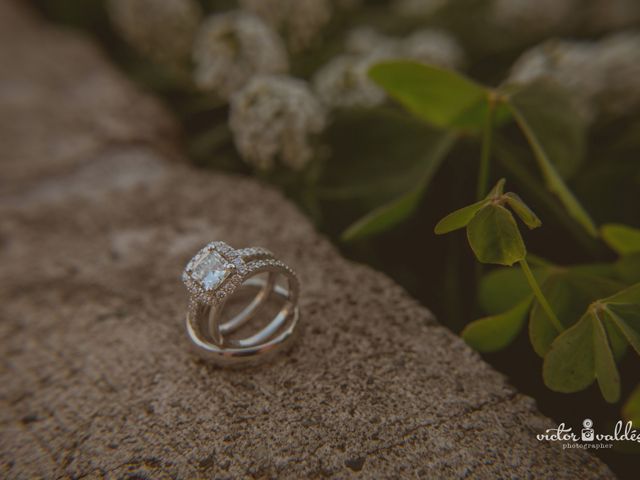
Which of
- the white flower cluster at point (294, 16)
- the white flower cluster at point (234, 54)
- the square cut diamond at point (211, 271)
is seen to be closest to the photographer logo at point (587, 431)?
the square cut diamond at point (211, 271)

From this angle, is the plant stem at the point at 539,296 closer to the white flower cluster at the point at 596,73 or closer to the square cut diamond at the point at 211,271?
the square cut diamond at the point at 211,271

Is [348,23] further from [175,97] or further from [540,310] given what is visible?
[540,310]

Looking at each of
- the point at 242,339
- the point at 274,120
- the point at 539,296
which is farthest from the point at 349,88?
the point at 539,296

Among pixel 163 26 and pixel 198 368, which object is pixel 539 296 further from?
pixel 163 26

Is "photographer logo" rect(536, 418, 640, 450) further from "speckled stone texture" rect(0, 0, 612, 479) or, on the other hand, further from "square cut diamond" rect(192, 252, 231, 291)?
"square cut diamond" rect(192, 252, 231, 291)

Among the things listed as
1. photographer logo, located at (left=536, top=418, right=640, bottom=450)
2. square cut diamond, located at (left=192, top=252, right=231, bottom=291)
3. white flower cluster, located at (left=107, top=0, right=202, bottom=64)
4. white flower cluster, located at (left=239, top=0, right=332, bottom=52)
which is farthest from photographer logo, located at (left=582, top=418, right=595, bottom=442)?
white flower cluster, located at (left=107, top=0, right=202, bottom=64)

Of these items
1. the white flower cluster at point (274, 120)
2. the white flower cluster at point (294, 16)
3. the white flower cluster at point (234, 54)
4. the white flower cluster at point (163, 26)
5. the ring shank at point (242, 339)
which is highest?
the white flower cluster at point (163, 26)

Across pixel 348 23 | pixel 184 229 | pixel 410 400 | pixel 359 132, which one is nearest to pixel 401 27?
pixel 348 23
